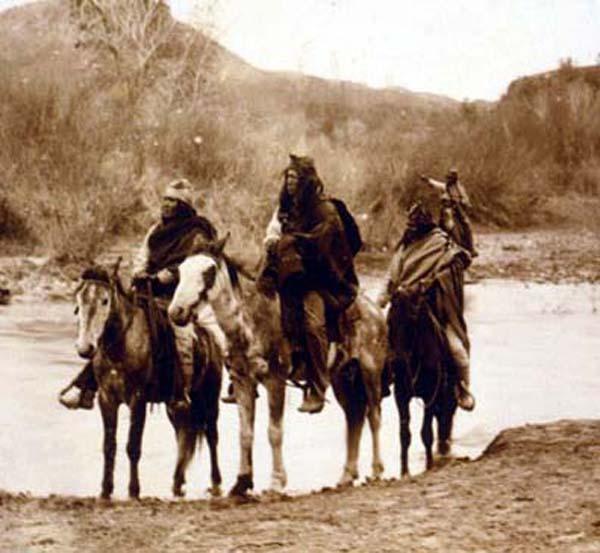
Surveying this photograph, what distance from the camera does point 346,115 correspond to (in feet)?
139

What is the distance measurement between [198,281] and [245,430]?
1.06 metres

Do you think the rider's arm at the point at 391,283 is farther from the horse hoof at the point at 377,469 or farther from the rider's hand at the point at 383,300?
the horse hoof at the point at 377,469

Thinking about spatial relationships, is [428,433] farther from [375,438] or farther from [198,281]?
[198,281]

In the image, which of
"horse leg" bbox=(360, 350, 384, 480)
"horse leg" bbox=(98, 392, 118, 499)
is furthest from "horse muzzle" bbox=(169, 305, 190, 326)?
"horse leg" bbox=(360, 350, 384, 480)

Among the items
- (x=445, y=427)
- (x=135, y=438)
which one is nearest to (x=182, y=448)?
(x=135, y=438)

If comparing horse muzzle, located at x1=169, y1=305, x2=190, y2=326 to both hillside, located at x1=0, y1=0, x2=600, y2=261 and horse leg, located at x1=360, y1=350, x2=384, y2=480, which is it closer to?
horse leg, located at x1=360, y1=350, x2=384, y2=480

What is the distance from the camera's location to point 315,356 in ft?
29.3

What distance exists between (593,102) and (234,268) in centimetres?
2690

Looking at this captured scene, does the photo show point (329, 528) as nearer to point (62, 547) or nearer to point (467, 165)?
point (62, 547)

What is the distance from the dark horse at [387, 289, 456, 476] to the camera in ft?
31.7

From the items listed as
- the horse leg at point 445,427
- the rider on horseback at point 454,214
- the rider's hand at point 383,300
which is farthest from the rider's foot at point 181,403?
the rider on horseback at point 454,214

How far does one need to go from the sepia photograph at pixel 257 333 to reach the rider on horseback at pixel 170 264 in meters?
0.02

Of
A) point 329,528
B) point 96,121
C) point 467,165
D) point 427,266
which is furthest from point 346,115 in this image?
point 329,528

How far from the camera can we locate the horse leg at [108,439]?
9.00m
